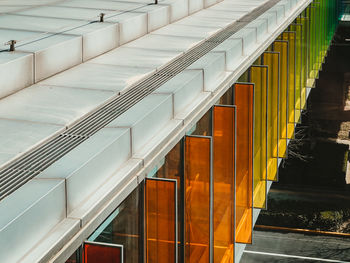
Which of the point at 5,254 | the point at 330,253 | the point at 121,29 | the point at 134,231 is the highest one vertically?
the point at 121,29

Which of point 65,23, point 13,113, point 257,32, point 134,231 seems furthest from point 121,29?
A: point 134,231

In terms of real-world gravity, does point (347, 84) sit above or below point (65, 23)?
below

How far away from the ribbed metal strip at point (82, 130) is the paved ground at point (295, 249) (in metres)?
15.2

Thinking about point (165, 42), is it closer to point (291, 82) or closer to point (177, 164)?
point (177, 164)

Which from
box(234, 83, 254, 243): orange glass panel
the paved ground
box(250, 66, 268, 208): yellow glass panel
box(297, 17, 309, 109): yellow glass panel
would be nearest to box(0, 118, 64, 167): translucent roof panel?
box(234, 83, 254, 243): orange glass panel

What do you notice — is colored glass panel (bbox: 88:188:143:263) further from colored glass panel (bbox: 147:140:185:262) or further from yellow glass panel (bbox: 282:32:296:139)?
yellow glass panel (bbox: 282:32:296:139)

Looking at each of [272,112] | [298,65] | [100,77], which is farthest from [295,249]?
[100,77]

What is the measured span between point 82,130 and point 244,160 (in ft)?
18.2

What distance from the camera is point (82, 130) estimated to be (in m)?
6.31

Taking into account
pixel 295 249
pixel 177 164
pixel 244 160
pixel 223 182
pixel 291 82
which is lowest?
pixel 295 249

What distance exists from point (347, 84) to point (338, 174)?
9.33 meters

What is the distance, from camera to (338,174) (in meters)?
29.8

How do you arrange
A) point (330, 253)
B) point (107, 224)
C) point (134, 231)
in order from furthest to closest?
1. point (330, 253)
2. point (134, 231)
3. point (107, 224)

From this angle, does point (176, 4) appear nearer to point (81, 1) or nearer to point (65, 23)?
point (81, 1)
